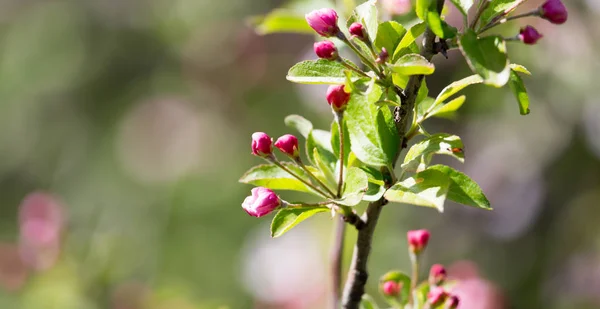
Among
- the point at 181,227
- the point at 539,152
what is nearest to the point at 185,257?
the point at 181,227

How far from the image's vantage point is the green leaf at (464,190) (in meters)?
0.59

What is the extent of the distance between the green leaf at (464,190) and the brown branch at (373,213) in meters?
0.06

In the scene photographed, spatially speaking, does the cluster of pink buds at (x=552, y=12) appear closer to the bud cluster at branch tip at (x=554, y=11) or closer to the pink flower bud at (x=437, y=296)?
the bud cluster at branch tip at (x=554, y=11)

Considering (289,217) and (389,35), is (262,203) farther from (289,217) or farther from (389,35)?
(389,35)

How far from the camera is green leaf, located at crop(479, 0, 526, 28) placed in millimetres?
608

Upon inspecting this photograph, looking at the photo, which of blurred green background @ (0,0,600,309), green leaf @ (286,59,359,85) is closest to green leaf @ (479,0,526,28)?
green leaf @ (286,59,359,85)

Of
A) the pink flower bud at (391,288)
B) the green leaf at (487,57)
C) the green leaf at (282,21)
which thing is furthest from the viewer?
the green leaf at (282,21)

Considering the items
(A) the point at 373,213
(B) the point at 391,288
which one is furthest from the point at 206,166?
(A) the point at 373,213

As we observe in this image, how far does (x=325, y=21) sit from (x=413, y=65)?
0.34 feet

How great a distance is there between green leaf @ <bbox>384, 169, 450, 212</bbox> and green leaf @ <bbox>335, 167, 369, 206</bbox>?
0.02 meters

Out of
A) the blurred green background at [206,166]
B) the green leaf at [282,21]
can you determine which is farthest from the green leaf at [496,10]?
the blurred green background at [206,166]

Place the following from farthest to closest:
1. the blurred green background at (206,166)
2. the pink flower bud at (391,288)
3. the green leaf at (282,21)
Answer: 1. the blurred green background at (206,166)
2. the green leaf at (282,21)
3. the pink flower bud at (391,288)

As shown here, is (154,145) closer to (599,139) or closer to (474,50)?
(599,139)

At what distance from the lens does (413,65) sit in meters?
0.57
